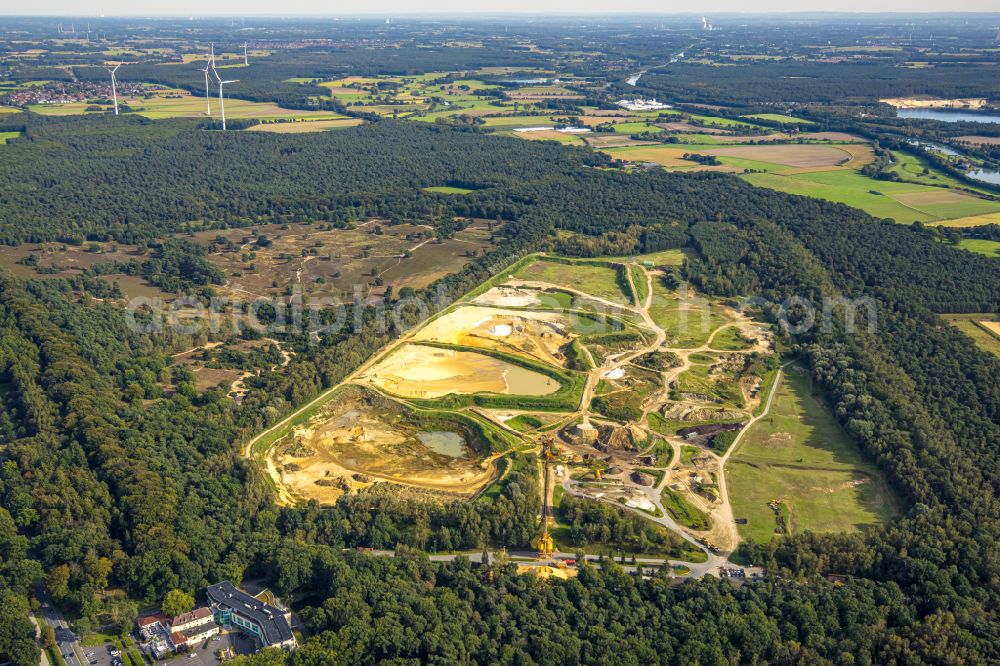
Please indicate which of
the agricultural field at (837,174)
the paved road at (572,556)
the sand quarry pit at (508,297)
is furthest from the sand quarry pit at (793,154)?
the paved road at (572,556)

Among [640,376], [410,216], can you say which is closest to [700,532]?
[640,376]

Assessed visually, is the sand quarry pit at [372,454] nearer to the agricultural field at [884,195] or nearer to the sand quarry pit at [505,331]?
the sand quarry pit at [505,331]

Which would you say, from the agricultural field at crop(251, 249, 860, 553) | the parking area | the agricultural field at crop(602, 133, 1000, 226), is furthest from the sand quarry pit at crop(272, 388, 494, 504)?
the agricultural field at crop(602, 133, 1000, 226)

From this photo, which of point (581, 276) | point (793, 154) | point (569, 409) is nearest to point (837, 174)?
point (793, 154)

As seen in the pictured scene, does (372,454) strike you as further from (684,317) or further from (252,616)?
(684,317)

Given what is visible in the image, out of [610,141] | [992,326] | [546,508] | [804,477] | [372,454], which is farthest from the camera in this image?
[610,141]

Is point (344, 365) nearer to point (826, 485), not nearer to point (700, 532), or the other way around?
point (700, 532)
